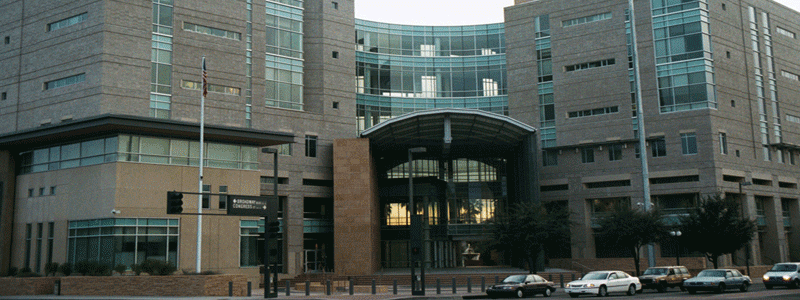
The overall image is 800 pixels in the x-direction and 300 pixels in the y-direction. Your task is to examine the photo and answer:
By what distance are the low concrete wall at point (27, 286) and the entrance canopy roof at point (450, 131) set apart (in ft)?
82.9

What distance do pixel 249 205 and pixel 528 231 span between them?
22.7m

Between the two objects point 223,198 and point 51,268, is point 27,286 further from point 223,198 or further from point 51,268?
point 223,198

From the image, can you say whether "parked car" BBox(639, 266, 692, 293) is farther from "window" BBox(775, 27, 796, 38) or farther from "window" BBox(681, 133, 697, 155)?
"window" BBox(775, 27, 796, 38)

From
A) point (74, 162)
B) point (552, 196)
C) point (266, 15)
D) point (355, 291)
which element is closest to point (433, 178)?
point (552, 196)

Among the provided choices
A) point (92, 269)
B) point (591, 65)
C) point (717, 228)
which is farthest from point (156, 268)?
point (591, 65)

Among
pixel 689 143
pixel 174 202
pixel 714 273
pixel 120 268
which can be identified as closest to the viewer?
pixel 174 202

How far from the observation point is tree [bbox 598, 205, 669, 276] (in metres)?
46.6

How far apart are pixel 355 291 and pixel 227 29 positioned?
2393 cm

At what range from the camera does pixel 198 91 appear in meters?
51.1

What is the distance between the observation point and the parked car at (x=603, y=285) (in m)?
32.3

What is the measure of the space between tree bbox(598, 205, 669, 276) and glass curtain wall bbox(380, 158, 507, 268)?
1435cm

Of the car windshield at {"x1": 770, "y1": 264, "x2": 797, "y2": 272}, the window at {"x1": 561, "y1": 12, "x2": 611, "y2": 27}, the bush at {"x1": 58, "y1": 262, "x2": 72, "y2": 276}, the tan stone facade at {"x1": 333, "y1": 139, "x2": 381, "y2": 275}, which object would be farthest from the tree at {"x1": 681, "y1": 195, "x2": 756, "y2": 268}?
the bush at {"x1": 58, "y1": 262, "x2": 72, "y2": 276}

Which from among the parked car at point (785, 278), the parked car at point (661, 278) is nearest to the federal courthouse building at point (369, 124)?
the parked car at point (661, 278)

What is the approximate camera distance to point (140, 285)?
34.5m
